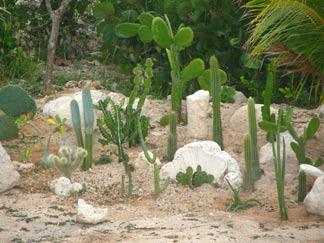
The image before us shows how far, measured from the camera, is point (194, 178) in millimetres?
5883

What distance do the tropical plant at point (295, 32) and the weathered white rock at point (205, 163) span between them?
28.8 inches

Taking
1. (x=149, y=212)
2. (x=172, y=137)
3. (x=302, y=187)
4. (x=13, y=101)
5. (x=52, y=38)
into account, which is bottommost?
(x=149, y=212)

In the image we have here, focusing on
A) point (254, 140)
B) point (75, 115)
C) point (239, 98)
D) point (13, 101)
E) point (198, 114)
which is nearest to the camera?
point (254, 140)

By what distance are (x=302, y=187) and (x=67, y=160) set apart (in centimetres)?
143

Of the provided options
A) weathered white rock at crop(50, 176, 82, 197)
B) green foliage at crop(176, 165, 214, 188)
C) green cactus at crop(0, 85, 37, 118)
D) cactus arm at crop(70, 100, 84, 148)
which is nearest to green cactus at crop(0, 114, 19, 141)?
green cactus at crop(0, 85, 37, 118)

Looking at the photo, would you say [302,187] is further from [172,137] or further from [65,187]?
[65,187]

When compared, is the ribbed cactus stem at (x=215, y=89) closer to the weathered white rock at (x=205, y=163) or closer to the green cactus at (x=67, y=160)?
the weathered white rock at (x=205, y=163)

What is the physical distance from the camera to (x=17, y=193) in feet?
19.0

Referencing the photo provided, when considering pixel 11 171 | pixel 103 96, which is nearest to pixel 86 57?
pixel 103 96

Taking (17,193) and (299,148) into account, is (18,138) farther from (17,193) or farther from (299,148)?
(299,148)

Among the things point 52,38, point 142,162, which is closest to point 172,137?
point 142,162

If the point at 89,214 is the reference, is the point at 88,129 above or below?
above

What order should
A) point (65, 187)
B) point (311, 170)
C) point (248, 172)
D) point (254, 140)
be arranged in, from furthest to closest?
point (254, 140) < point (248, 172) < point (65, 187) < point (311, 170)

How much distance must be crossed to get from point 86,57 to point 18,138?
331 centimetres
